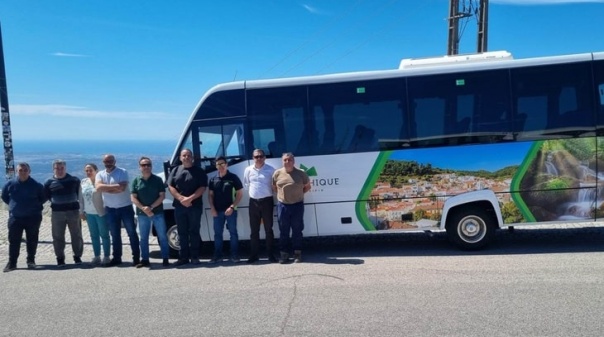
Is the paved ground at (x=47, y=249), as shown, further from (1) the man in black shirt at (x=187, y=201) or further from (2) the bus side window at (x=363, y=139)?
(2) the bus side window at (x=363, y=139)

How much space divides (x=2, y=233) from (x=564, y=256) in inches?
500

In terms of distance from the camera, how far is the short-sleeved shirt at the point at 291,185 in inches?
286

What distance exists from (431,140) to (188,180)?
3.99 metres

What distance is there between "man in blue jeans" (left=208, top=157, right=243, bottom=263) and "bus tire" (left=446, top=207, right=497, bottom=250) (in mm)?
3586

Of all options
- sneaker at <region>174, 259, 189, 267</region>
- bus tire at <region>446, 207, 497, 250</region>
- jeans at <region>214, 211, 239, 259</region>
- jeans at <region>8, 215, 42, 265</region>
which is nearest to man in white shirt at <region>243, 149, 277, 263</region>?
jeans at <region>214, 211, 239, 259</region>

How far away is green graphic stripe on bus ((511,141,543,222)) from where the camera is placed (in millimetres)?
7387

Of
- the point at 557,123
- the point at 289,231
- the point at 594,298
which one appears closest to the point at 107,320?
the point at 289,231

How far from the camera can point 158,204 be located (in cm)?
749

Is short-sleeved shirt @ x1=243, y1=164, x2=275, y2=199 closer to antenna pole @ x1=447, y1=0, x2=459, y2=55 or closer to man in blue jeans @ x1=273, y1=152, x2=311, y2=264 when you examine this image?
man in blue jeans @ x1=273, y1=152, x2=311, y2=264

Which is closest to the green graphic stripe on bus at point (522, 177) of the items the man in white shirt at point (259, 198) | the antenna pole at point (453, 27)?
the man in white shirt at point (259, 198)

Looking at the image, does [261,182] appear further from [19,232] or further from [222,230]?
[19,232]

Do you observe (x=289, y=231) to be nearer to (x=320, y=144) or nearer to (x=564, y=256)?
(x=320, y=144)

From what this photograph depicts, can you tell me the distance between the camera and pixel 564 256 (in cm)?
713

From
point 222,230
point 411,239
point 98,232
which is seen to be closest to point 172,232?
point 222,230
